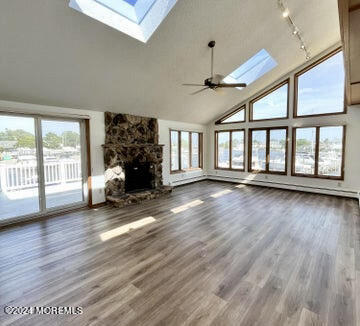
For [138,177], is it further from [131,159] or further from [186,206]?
[186,206]

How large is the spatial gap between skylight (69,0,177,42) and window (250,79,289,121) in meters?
5.17

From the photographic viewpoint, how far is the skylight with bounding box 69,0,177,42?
9.24 ft

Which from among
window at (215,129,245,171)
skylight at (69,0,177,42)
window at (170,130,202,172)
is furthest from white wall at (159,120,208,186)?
skylight at (69,0,177,42)

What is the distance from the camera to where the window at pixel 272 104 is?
21.6 ft

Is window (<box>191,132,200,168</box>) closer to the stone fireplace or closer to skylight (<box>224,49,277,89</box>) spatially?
the stone fireplace

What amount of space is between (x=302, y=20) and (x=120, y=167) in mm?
5530

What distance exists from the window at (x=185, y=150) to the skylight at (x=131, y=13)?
4.02 meters

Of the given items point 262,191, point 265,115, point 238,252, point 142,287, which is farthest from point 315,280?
point 265,115

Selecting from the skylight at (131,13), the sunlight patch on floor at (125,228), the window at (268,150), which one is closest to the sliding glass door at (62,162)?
the sunlight patch on floor at (125,228)

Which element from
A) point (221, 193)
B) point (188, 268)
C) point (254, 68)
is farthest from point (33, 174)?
point (254, 68)

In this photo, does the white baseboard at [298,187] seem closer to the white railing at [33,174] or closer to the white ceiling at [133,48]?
the white ceiling at [133,48]

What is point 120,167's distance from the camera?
5469 mm

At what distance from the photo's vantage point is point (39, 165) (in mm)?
4250

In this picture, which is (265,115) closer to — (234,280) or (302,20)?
(302,20)
